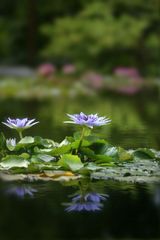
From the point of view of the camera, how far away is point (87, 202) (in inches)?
114

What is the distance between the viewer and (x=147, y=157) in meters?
3.82

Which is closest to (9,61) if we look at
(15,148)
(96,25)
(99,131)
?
(96,25)

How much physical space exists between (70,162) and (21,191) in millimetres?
441

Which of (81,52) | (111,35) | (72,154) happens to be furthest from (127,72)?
(72,154)

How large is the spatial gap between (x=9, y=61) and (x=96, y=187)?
15.3 m

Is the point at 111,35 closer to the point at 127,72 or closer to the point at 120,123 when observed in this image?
the point at 127,72

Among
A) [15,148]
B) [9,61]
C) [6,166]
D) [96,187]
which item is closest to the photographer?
[96,187]

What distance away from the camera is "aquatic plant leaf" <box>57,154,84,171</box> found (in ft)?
11.3

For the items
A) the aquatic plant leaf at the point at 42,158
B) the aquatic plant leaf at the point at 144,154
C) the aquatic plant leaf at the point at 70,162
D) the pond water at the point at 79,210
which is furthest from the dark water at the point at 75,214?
the aquatic plant leaf at the point at 144,154

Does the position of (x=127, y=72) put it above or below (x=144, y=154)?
above

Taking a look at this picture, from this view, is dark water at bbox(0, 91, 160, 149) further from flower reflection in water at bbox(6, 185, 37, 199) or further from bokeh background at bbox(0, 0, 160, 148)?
flower reflection in water at bbox(6, 185, 37, 199)

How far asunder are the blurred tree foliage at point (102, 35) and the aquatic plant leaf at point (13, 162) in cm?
1129

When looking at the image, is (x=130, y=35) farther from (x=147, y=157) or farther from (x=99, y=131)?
(x=147, y=157)

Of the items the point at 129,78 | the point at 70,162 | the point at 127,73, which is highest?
the point at 127,73
